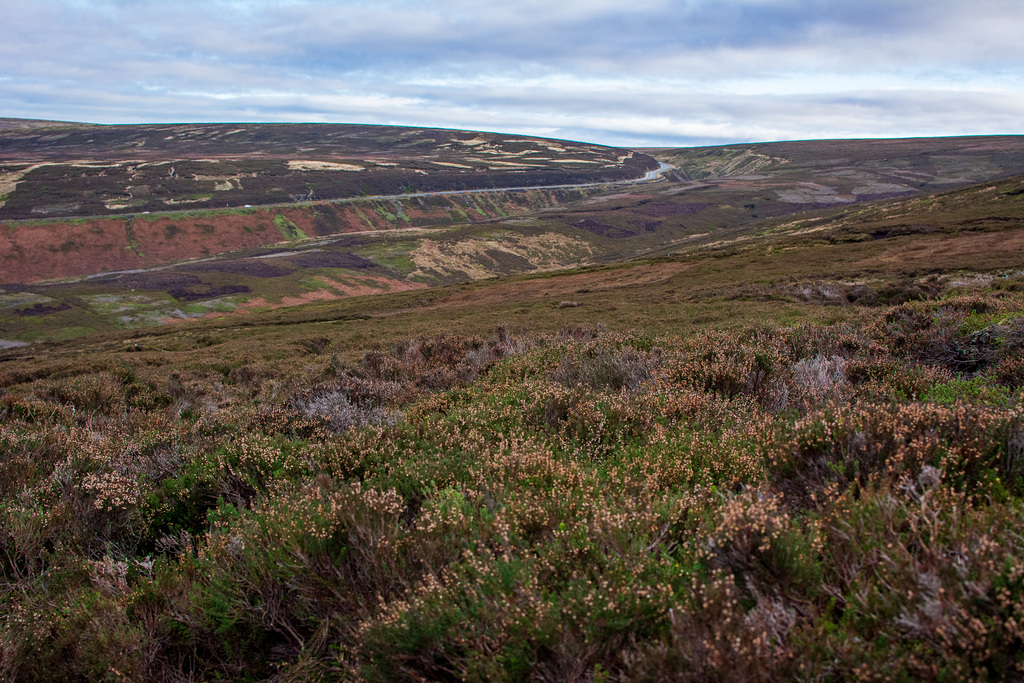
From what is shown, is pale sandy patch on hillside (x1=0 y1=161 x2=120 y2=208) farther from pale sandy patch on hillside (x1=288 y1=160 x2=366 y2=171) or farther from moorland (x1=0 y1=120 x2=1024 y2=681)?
moorland (x1=0 y1=120 x2=1024 y2=681)

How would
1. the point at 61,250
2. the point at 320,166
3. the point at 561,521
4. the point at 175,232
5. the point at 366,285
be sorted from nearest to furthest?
1. the point at 561,521
2. the point at 366,285
3. the point at 61,250
4. the point at 175,232
5. the point at 320,166

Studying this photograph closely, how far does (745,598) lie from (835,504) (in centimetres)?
74

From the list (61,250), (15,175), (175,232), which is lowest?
(61,250)

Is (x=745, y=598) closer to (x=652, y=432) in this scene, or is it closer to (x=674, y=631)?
(x=674, y=631)

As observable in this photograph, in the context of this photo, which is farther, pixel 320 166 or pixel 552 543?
pixel 320 166

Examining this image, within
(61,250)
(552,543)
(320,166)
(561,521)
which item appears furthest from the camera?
(320,166)

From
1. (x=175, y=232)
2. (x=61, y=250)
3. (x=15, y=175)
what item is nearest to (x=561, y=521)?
(x=61, y=250)

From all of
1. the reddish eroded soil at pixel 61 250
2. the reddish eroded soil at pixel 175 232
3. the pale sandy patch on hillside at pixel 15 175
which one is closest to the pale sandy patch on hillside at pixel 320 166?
the reddish eroded soil at pixel 175 232

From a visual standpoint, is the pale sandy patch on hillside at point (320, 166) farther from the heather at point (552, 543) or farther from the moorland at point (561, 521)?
the heather at point (552, 543)

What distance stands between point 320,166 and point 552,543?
171m

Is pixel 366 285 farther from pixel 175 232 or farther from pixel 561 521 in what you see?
pixel 561 521

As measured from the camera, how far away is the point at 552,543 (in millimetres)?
2688

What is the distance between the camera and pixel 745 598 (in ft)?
6.95

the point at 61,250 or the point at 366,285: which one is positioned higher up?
the point at 61,250
